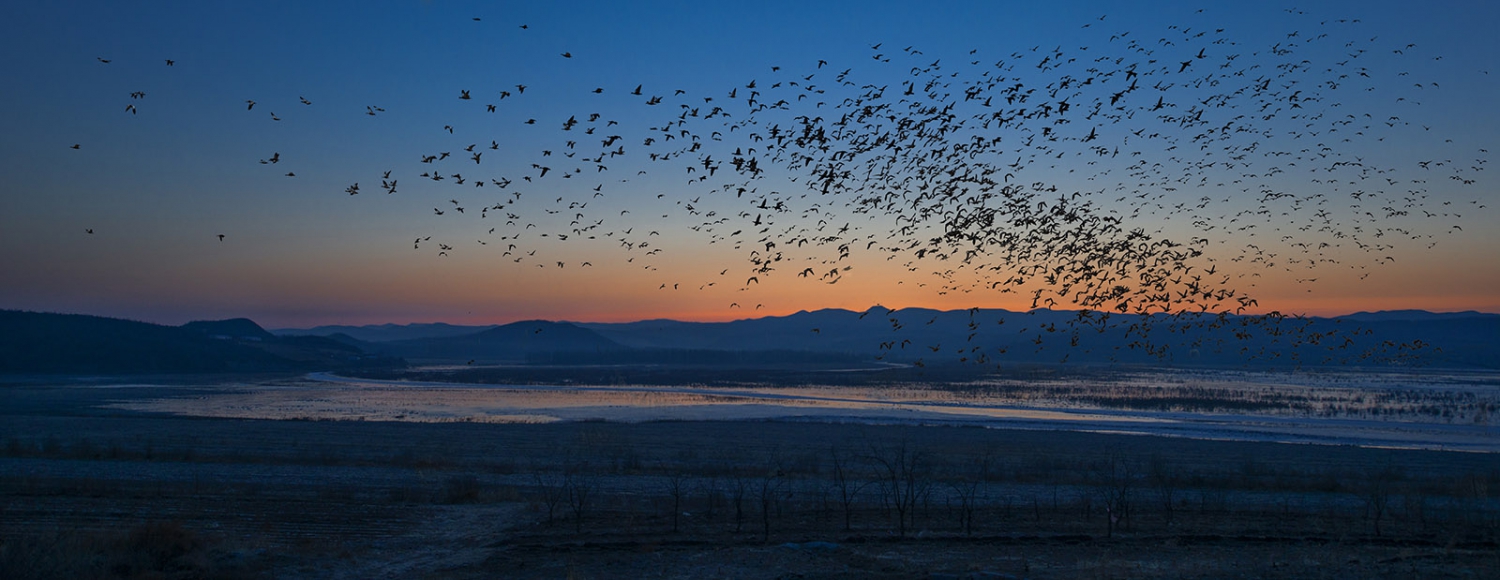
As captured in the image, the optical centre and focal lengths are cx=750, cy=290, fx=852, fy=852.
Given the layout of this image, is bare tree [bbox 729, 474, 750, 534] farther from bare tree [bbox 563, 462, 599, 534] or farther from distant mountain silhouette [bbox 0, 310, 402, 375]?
distant mountain silhouette [bbox 0, 310, 402, 375]

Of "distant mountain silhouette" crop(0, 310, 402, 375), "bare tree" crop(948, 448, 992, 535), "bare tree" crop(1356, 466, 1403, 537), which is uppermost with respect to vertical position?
"distant mountain silhouette" crop(0, 310, 402, 375)

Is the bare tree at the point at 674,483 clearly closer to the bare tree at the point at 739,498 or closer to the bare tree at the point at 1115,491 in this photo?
the bare tree at the point at 739,498

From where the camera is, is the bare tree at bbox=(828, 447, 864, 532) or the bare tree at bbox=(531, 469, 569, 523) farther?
the bare tree at bbox=(531, 469, 569, 523)

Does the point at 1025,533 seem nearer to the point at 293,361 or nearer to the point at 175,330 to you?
the point at 293,361

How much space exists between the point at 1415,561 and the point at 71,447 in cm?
4032

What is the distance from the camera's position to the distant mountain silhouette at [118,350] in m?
104

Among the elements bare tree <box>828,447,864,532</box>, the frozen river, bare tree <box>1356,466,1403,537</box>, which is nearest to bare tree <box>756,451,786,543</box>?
bare tree <box>828,447,864,532</box>

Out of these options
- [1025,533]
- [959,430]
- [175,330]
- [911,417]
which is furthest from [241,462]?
[175,330]

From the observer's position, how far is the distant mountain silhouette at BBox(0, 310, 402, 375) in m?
104

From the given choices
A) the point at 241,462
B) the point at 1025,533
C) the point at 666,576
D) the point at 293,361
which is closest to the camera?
the point at 666,576

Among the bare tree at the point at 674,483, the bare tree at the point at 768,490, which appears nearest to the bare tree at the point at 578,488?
the bare tree at the point at 674,483

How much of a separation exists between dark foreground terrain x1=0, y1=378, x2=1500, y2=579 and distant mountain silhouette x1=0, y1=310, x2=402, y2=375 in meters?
82.9

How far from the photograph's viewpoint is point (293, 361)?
127 metres

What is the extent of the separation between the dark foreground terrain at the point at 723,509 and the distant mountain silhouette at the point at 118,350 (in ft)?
272
